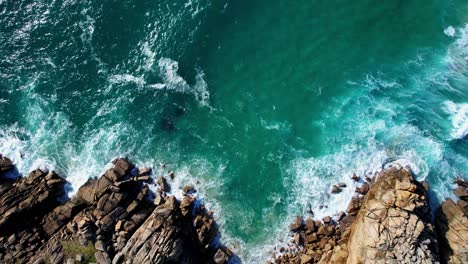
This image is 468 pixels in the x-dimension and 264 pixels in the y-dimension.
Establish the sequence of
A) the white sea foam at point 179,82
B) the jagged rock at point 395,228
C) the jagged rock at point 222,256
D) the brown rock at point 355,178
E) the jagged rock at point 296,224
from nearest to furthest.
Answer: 1. the jagged rock at point 395,228
2. the jagged rock at point 222,256
3. the jagged rock at point 296,224
4. the brown rock at point 355,178
5. the white sea foam at point 179,82

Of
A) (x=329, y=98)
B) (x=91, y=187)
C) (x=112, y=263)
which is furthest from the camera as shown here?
(x=329, y=98)

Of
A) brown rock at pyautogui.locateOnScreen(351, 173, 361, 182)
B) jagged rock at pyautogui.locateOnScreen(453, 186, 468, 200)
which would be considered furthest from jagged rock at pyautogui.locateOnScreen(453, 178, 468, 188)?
brown rock at pyautogui.locateOnScreen(351, 173, 361, 182)

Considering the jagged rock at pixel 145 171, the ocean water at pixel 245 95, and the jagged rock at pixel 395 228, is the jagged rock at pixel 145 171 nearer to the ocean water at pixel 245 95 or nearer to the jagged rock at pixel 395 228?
the ocean water at pixel 245 95

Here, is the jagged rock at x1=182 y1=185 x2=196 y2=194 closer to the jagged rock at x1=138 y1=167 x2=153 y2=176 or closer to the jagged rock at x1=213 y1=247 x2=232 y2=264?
the jagged rock at x1=138 y1=167 x2=153 y2=176

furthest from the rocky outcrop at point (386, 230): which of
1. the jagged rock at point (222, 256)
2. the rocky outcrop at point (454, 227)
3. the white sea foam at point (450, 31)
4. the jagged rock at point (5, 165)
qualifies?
the jagged rock at point (5, 165)

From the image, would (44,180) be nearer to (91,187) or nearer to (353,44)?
(91,187)

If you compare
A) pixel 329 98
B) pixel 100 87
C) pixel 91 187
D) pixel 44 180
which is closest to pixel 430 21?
pixel 329 98
